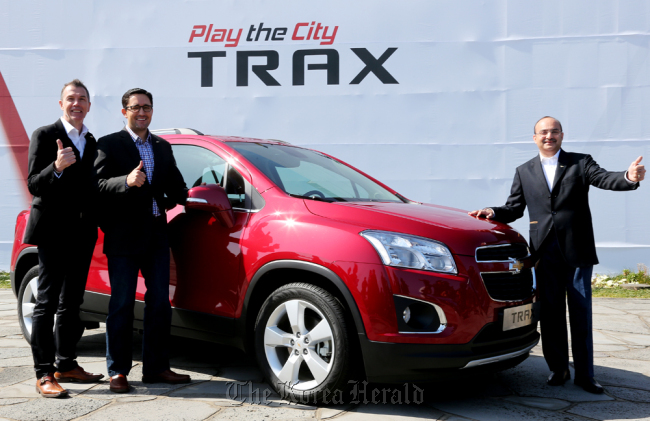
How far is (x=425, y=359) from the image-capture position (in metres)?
2.94

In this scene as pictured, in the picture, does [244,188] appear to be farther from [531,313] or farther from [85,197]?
[531,313]

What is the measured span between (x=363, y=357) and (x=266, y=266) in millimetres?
776

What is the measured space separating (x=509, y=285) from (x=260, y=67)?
651 centimetres

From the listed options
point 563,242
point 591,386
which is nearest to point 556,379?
point 591,386

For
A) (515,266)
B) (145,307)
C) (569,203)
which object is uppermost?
(569,203)

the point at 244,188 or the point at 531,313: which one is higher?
the point at 244,188

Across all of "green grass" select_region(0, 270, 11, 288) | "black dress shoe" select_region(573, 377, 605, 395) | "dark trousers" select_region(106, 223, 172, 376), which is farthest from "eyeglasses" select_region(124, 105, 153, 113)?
"green grass" select_region(0, 270, 11, 288)

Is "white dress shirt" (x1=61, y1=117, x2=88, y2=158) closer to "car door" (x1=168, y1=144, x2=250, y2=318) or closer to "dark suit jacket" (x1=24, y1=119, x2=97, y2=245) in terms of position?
"dark suit jacket" (x1=24, y1=119, x2=97, y2=245)

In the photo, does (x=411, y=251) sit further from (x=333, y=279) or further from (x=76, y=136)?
(x=76, y=136)

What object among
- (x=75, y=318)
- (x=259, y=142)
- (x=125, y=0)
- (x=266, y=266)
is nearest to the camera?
(x=266, y=266)

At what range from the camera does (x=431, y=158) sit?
8.53 meters

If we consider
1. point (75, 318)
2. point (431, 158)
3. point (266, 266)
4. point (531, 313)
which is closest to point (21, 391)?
point (75, 318)

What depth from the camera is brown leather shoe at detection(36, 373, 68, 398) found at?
3396 millimetres

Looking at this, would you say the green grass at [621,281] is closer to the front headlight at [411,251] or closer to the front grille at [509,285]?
the front grille at [509,285]
